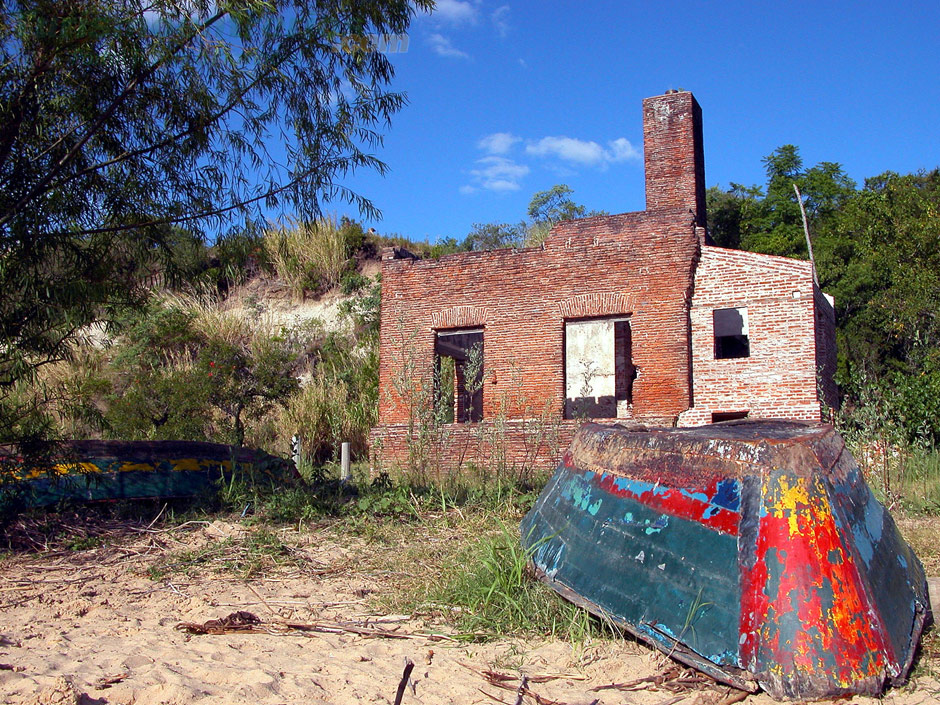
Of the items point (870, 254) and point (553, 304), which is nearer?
point (553, 304)

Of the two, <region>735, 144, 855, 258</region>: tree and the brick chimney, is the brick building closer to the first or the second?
the brick chimney

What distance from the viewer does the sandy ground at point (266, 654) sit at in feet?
10.4

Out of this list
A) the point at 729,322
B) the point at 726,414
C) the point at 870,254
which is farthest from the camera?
the point at 870,254

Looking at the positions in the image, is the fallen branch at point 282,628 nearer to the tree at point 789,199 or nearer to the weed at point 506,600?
the weed at point 506,600

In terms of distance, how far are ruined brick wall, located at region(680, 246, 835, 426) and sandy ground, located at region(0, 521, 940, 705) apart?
11301 millimetres

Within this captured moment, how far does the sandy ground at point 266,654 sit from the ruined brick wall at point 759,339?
11.3 m

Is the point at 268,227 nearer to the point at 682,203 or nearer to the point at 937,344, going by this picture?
the point at 682,203

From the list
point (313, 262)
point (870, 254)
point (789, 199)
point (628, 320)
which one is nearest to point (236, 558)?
point (628, 320)

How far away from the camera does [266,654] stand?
3.70 metres

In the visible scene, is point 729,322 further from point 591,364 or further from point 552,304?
point 552,304

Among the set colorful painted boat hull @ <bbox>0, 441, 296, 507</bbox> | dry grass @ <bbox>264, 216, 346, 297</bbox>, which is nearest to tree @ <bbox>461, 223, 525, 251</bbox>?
dry grass @ <bbox>264, 216, 346, 297</bbox>

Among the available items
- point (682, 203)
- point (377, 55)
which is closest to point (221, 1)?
point (377, 55)

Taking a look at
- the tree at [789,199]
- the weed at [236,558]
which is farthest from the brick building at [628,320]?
the tree at [789,199]

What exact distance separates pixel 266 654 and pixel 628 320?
1351 cm
